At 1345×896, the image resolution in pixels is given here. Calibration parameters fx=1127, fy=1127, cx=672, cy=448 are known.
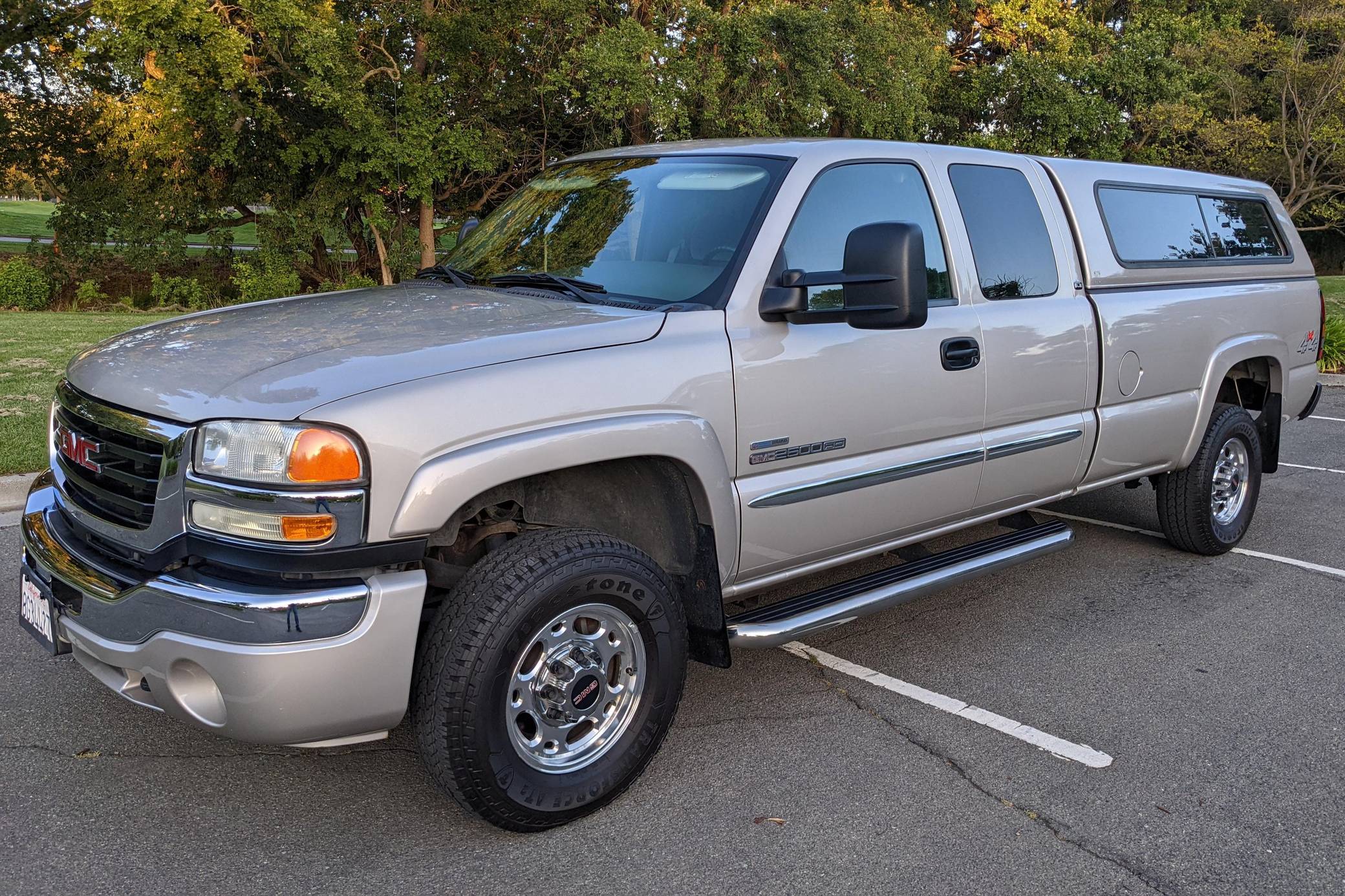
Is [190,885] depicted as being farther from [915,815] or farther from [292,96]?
[292,96]

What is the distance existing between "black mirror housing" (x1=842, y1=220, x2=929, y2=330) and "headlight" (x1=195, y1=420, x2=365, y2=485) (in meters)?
1.64

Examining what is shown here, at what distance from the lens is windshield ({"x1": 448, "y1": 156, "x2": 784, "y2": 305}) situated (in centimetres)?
373

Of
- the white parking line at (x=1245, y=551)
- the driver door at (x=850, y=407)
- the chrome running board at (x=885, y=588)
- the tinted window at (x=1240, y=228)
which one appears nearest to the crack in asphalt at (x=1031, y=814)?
the chrome running board at (x=885, y=588)

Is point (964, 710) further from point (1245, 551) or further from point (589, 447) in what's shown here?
point (1245, 551)

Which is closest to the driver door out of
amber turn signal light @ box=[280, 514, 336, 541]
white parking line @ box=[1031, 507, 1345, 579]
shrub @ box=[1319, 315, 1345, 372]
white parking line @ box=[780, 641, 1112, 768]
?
white parking line @ box=[780, 641, 1112, 768]

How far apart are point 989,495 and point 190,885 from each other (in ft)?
10.3

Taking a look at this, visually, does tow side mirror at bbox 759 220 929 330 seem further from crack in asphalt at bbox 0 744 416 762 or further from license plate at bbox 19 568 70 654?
license plate at bbox 19 568 70 654

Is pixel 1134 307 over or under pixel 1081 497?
over

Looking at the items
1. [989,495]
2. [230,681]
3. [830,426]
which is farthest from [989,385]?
[230,681]

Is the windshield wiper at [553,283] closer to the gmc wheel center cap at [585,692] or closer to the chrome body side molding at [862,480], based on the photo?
the chrome body side molding at [862,480]

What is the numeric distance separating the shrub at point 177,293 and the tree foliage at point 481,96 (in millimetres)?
856

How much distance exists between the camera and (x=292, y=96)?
21484 millimetres

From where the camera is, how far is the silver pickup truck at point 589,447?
2.78 m

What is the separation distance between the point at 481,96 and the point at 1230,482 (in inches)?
751
